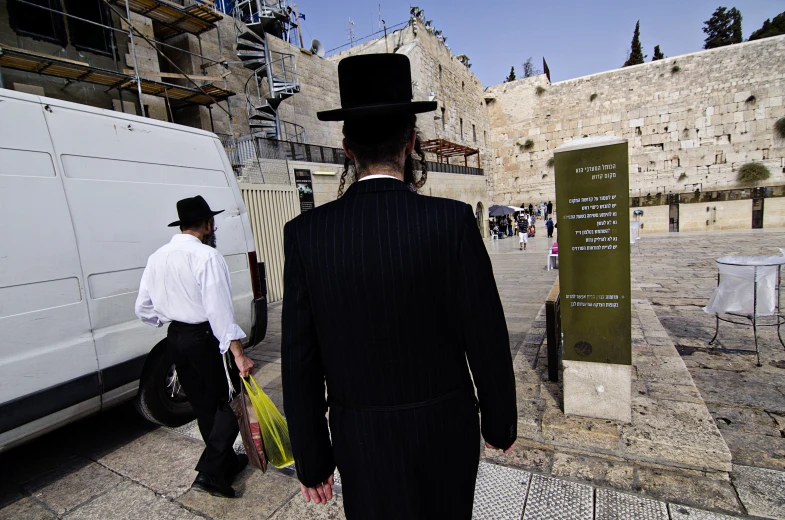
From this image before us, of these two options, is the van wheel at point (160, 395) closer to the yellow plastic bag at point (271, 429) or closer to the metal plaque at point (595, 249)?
the yellow plastic bag at point (271, 429)

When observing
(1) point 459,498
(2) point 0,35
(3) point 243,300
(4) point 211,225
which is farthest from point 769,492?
(2) point 0,35

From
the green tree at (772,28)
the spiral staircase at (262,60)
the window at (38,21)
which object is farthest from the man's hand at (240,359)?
the green tree at (772,28)

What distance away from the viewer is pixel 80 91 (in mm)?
9195

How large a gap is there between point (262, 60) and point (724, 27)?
4646 centimetres

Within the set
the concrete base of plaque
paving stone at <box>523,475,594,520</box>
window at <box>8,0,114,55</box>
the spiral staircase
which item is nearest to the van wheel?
paving stone at <box>523,475,594,520</box>

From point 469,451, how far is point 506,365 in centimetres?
32

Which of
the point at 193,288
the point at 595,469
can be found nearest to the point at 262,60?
the point at 193,288

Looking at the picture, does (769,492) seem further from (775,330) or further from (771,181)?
(771,181)

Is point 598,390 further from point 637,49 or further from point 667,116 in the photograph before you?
point 637,49

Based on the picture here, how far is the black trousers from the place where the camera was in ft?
8.34

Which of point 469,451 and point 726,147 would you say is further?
point 726,147

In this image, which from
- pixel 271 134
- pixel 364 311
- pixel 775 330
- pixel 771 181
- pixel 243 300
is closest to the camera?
pixel 364 311

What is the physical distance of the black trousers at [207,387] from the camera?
2.54m

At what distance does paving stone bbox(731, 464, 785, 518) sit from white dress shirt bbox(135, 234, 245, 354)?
3180mm
